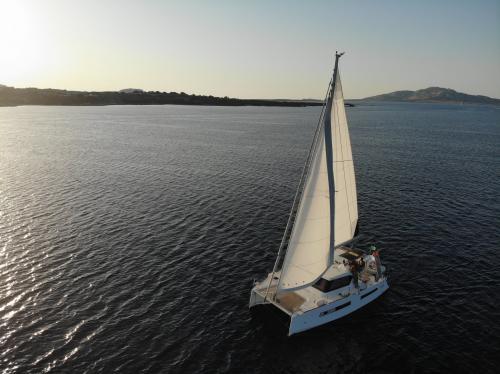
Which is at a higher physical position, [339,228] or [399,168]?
Answer: [339,228]

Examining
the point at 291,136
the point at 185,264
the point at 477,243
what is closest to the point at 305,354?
the point at 185,264

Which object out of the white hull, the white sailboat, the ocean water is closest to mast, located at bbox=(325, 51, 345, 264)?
the white sailboat

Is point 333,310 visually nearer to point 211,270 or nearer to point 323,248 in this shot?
point 323,248

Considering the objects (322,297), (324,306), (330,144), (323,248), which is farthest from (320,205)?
(324,306)

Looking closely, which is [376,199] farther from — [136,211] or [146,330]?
[146,330]

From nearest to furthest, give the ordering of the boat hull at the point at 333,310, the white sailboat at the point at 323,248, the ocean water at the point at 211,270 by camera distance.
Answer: the ocean water at the point at 211,270 < the white sailboat at the point at 323,248 < the boat hull at the point at 333,310

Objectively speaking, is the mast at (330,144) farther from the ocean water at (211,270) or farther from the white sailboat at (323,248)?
the ocean water at (211,270)

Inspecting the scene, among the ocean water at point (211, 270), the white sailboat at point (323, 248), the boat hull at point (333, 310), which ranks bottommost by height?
the ocean water at point (211, 270)

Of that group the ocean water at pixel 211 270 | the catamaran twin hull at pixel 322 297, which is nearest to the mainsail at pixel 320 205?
the catamaran twin hull at pixel 322 297
